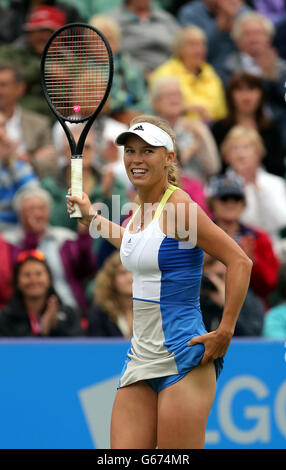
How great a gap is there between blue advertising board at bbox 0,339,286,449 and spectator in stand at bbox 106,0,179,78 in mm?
4331

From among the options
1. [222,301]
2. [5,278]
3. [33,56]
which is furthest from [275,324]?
[33,56]

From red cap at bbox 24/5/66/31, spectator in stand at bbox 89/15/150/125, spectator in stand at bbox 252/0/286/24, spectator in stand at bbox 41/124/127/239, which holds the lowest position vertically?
spectator in stand at bbox 41/124/127/239

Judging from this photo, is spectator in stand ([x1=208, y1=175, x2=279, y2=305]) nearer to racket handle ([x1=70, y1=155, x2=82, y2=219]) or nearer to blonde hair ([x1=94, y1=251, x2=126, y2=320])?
blonde hair ([x1=94, y1=251, x2=126, y2=320])

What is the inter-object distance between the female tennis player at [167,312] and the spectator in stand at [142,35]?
224 inches

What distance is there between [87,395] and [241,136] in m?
3.56

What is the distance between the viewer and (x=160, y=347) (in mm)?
3781

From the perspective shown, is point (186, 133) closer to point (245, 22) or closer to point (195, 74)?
point (195, 74)

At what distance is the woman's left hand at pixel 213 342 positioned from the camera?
145 inches

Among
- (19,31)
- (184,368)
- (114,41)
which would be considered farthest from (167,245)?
(19,31)

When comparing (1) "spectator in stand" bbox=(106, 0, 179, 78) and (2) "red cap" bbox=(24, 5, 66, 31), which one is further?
(1) "spectator in stand" bbox=(106, 0, 179, 78)

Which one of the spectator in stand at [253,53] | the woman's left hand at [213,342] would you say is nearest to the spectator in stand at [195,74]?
the spectator in stand at [253,53]

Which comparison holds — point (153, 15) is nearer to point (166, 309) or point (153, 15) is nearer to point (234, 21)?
point (234, 21)

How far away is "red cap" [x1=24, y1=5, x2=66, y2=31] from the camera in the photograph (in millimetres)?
8555

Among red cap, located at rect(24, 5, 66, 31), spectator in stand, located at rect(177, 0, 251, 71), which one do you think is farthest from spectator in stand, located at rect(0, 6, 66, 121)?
spectator in stand, located at rect(177, 0, 251, 71)
